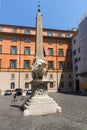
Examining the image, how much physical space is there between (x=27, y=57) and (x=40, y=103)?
3692cm

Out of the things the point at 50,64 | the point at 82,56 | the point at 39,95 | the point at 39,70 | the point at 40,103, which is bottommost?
the point at 40,103

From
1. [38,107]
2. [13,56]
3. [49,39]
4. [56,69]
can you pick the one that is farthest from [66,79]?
[38,107]

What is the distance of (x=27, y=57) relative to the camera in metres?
50.6

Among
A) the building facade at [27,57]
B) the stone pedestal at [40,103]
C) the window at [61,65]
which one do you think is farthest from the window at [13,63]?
the stone pedestal at [40,103]

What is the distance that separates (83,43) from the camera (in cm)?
4431

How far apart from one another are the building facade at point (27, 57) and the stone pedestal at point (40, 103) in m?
33.0

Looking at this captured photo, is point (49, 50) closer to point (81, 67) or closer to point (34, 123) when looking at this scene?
point (81, 67)

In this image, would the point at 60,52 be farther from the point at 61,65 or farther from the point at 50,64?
the point at 50,64

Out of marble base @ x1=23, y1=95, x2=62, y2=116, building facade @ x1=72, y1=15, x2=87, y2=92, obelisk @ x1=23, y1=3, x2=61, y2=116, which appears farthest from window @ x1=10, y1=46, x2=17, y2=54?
marble base @ x1=23, y1=95, x2=62, y2=116

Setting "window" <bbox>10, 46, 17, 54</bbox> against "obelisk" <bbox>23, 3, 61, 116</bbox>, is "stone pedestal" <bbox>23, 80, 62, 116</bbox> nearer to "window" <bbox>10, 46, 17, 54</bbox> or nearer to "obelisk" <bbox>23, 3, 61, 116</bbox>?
"obelisk" <bbox>23, 3, 61, 116</bbox>

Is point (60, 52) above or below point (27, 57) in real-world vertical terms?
above

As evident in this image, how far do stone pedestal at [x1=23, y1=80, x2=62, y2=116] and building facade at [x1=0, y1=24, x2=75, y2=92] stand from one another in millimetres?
33011

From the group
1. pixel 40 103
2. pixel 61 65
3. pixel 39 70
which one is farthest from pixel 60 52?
pixel 40 103

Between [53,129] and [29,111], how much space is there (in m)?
4.73
